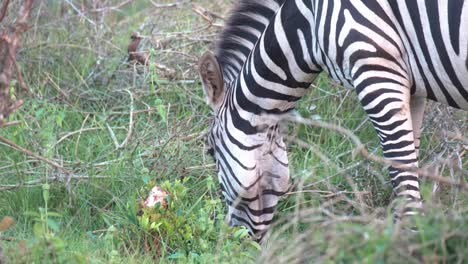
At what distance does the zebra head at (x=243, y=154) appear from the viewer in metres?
5.37

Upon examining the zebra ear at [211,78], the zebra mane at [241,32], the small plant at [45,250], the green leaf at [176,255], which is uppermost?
the zebra mane at [241,32]

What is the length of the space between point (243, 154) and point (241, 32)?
2.68 ft

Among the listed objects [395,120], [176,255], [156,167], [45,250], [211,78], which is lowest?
[156,167]

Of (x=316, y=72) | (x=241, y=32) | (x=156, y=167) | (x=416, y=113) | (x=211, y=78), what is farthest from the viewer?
(x=156, y=167)

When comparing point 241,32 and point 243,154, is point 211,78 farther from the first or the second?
point 243,154

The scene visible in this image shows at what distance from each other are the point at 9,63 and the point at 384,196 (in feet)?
9.41

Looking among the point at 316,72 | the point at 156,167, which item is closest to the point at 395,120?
the point at 316,72

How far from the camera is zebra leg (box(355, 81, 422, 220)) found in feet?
15.4

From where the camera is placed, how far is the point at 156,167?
6191mm

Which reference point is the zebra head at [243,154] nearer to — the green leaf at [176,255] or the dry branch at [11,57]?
the green leaf at [176,255]

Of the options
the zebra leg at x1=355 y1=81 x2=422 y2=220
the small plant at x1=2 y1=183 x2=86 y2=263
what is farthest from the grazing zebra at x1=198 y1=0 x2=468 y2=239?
the small plant at x1=2 y1=183 x2=86 y2=263

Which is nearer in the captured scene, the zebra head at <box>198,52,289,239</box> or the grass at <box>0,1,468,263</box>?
the grass at <box>0,1,468,263</box>

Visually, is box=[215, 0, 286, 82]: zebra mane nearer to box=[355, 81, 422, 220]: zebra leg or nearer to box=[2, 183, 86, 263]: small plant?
box=[355, 81, 422, 220]: zebra leg

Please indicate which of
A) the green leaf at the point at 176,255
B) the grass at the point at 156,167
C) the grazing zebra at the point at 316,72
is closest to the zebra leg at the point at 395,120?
the grazing zebra at the point at 316,72
